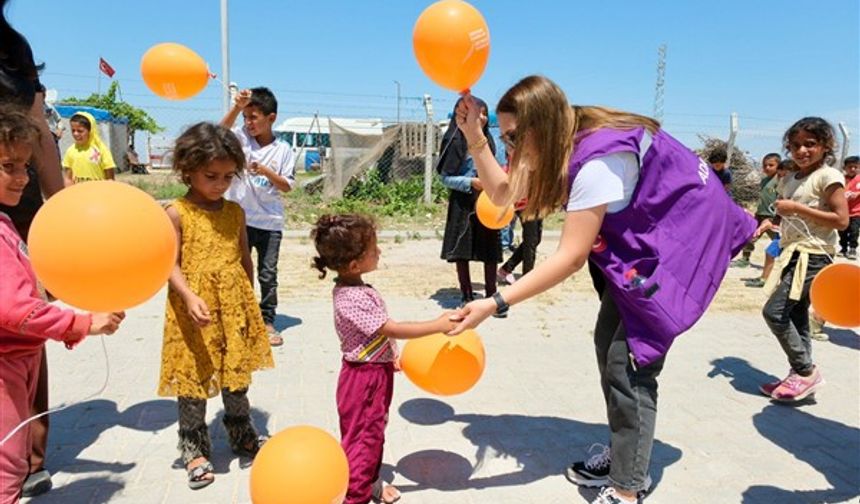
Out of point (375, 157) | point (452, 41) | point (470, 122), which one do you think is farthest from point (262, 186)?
point (375, 157)

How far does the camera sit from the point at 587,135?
2.49m

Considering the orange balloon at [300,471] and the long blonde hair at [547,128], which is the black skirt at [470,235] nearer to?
the long blonde hair at [547,128]

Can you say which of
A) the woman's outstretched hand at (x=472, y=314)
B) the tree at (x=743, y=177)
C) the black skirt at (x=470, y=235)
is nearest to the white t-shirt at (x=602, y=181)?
the woman's outstretched hand at (x=472, y=314)

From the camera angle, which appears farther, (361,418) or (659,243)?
(361,418)

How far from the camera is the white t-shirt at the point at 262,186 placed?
485cm

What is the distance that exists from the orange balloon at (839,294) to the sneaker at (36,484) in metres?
3.88

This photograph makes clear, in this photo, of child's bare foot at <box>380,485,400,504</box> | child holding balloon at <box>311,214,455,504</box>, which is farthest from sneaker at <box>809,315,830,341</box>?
child holding balloon at <box>311,214,455,504</box>

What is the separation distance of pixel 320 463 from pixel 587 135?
1662 millimetres

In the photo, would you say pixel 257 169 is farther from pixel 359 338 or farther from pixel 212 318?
pixel 359 338

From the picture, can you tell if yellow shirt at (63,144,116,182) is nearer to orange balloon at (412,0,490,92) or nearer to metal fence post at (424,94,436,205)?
orange balloon at (412,0,490,92)

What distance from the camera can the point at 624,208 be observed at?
98.5 inches

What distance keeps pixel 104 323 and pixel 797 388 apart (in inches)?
167

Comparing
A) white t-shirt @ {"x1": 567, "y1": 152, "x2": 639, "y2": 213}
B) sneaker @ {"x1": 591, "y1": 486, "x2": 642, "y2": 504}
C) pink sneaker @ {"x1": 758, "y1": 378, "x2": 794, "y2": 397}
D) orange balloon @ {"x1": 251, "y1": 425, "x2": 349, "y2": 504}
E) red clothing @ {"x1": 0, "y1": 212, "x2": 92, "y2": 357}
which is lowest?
pink sneaker @ {"x1": 758, "y1": 378, "x2": 794, "y2": 397}

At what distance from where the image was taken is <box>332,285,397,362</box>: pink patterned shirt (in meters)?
2.62
